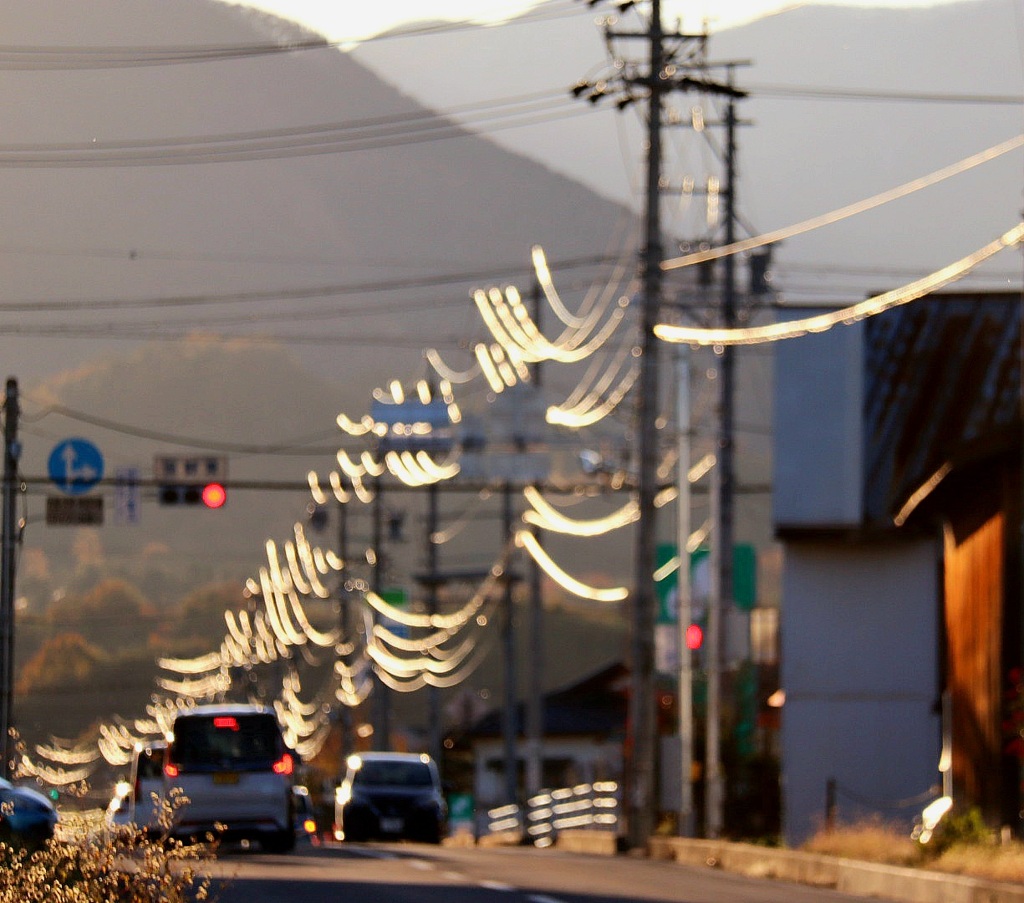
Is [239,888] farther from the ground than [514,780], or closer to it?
farther from the ground

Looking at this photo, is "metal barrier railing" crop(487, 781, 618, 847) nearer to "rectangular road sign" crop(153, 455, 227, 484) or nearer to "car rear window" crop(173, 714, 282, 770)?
"rectangular road sign" crop(153, 455, 227, 484)

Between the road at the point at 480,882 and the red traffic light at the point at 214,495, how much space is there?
10.1 meters

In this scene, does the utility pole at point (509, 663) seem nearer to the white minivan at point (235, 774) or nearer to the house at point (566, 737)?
the white minivan at point (235, 774)

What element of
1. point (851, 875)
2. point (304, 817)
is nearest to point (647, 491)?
point (851, 875)

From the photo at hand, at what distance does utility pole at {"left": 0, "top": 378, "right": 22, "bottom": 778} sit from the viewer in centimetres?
4103

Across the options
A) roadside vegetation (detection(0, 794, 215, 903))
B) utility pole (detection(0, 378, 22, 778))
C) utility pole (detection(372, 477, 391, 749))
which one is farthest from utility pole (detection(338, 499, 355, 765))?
roadside vegetation (detection(0, 794, 215, 903))

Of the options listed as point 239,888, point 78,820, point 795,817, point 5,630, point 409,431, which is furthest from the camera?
point 409,431

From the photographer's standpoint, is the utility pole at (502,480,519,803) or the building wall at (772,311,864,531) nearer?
the building wall at (772,311,864,531)

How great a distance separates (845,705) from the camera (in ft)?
124

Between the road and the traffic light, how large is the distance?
34.0 ft

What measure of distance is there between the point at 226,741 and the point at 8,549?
15.9 meters

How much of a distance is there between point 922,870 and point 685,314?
848 inches

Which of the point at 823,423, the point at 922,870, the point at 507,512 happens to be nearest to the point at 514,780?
the point at 507,512

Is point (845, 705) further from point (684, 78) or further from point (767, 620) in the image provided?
point (767, 620)
